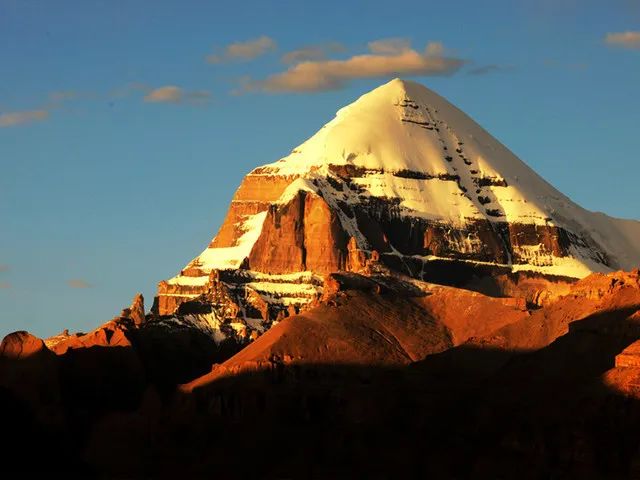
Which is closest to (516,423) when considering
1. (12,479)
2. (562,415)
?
(562,415)

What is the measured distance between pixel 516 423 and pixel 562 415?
4266mm

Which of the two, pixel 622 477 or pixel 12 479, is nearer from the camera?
pixel 12 479

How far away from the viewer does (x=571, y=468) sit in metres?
178

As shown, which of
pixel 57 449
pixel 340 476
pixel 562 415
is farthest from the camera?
pixel 340 476

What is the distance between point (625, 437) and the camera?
178875 millimetres

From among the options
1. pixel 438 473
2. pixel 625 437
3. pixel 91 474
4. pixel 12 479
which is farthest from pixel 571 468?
pixel 12 479

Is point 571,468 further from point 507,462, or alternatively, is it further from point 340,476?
point 340,476

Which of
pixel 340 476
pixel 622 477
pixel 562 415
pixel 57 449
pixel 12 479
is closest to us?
pixel 12 479

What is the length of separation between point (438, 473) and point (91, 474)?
41.4 m

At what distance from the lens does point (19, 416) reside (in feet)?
511

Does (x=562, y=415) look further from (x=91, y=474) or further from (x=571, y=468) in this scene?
(x=91, y=474)

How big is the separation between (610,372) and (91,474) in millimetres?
45039

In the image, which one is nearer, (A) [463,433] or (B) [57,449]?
(B) [57,449]

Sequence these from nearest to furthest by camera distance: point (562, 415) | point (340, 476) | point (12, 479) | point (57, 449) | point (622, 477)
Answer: point (12, 479) < point (57, 449) < point (622, 477) < point (562, 415) < point (340, 476)
